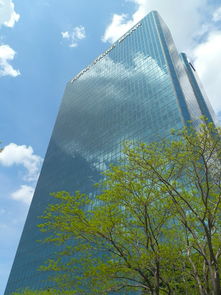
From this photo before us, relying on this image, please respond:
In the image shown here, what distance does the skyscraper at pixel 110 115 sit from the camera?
49.8m

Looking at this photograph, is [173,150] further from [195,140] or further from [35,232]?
[35,232]

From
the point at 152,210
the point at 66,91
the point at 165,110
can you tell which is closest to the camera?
the point at 152,210

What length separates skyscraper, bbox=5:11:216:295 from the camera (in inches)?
1959

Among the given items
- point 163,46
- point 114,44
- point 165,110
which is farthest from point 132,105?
point 114,44

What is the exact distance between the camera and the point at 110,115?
67.4 m

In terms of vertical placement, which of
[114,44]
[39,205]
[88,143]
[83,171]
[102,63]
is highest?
[114,44]

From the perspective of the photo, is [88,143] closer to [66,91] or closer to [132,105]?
[132,105]

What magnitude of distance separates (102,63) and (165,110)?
5524 centimetres

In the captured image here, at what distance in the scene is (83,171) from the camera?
204ft

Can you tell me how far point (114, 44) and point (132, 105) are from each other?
48449 millimetres

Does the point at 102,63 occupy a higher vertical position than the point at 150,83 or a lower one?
higher

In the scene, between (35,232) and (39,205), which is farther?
(39,205)

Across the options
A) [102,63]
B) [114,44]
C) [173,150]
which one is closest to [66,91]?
[102,63]

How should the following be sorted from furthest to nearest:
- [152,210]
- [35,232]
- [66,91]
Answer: [66,91], [35,232], [152,210]
